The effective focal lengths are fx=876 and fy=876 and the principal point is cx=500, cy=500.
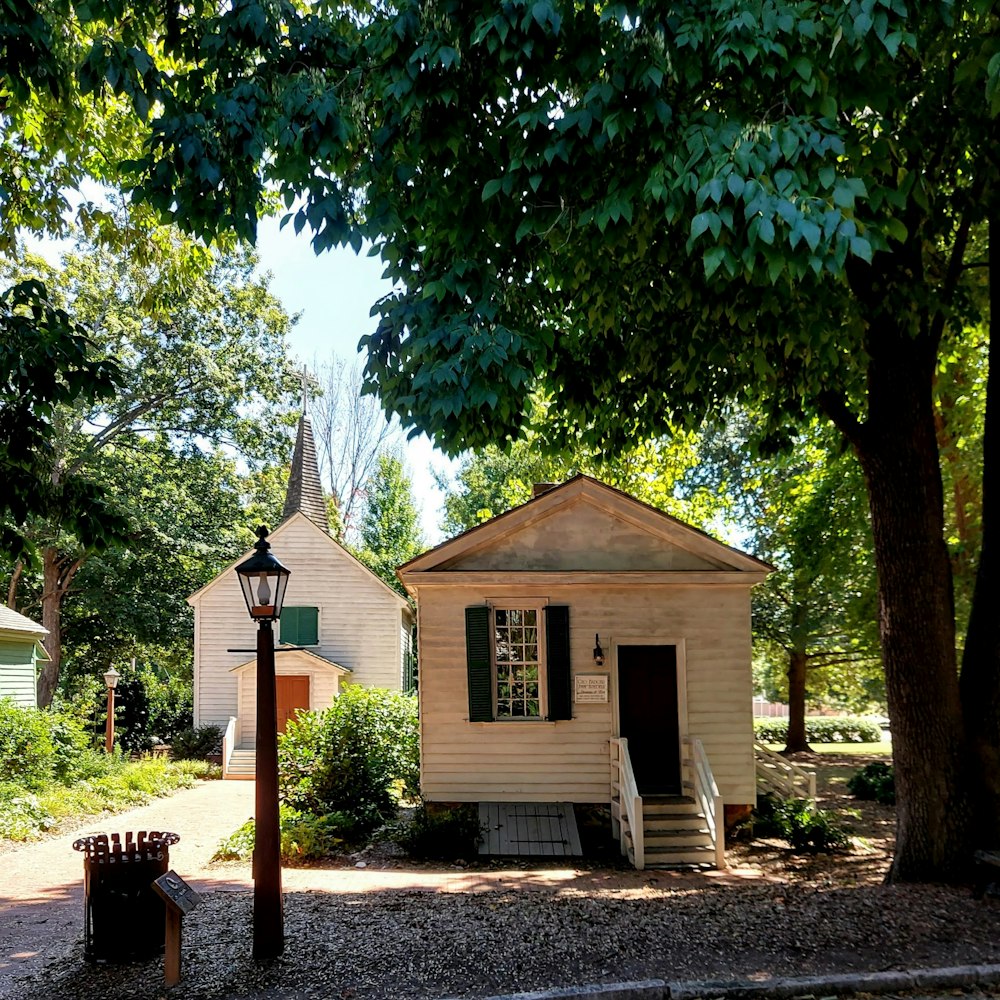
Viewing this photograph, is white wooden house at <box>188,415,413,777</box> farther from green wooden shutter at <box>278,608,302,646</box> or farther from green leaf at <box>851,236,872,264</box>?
green leaf at <box>851,236,872,264</box>

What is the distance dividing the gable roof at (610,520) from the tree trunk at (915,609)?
4.53m

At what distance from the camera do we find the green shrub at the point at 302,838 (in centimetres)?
1093

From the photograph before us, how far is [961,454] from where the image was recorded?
1426cm

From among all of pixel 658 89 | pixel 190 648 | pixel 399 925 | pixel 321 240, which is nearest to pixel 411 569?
pixel 399 925

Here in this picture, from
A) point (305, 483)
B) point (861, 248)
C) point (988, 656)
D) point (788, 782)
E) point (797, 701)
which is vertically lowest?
point (788, 782)

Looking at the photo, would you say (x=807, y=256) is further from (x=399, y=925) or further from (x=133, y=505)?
(x=133, y=505)

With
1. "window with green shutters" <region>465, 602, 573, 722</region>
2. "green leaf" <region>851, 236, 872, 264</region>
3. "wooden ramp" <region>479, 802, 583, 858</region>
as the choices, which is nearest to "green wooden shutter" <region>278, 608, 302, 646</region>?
"window with green shutters" <region>465, 602, 573, 722</region>

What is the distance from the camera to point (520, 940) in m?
6.47

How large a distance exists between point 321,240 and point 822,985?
5.79 metres

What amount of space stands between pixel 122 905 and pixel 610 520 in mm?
8401

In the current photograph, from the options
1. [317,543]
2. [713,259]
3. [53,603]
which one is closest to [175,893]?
[713,259]

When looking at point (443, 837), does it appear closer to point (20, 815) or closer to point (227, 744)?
point (20, 815)

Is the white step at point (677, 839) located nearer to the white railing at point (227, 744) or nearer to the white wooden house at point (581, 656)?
the white wooden house at point (581, 656)

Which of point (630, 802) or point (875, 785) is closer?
point (630, 802)
